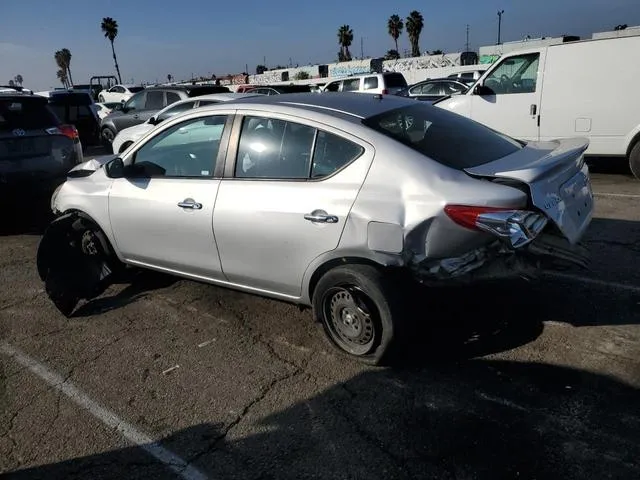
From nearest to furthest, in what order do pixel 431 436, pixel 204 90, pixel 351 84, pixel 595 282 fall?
pixel 431 436 → pixel 595 282 → pixel 204 90 → pixel 351 84

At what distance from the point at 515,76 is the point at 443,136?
20.1 feet

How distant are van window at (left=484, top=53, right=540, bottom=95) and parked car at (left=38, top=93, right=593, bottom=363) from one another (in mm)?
5130

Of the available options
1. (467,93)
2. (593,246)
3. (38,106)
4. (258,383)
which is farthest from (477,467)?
(467,93)

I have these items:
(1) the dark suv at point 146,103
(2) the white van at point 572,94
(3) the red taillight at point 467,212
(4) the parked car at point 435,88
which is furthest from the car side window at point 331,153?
(4) the parked car at point 435,88

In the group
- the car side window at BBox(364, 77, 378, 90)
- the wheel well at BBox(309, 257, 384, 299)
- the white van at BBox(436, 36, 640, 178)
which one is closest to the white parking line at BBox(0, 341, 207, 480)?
the wheel well at BBox(309, 257, 384, 299)

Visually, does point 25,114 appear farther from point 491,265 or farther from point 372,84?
point 372,84

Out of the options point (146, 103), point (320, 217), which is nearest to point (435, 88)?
point (146, 103)

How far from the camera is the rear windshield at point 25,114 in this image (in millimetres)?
6911

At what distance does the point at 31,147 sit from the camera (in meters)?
7.07

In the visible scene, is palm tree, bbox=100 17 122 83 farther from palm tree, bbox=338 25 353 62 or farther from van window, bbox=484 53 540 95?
van window, bbox=484 53 540 95

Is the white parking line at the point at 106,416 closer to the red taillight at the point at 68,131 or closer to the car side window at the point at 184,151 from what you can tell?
the car side window at the point at 184,151

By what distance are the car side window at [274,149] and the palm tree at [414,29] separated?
238 ft

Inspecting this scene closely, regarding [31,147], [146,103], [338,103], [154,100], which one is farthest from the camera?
[146,103]

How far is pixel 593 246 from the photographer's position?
205 inches
